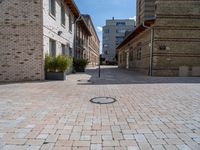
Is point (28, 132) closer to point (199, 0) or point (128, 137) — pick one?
point (128, 137)

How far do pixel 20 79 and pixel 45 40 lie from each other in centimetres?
249

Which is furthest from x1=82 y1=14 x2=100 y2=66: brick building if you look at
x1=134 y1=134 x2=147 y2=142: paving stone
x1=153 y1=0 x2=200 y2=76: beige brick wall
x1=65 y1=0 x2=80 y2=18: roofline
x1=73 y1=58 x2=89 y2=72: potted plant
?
x1=134 y1=134 x2=147 y2=142: paving stone

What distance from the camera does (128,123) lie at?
359 centimetres

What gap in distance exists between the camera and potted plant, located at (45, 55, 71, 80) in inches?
384

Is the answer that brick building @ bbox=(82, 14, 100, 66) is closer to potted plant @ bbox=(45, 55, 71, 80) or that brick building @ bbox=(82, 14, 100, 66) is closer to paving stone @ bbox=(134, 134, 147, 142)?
potted plant @ bbox=(45, 55, 71, 80)

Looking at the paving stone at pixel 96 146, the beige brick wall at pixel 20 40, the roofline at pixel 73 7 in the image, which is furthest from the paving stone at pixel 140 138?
the roofline at pixel 73 7

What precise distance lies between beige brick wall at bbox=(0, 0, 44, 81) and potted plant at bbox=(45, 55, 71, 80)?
1.54ft

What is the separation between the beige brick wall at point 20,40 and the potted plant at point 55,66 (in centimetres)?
47

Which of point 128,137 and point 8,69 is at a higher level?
point 8,69

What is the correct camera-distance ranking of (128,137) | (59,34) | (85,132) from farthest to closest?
(59,34)
(85,132)
(128,137)

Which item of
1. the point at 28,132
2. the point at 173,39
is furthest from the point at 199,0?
the point at 28,132

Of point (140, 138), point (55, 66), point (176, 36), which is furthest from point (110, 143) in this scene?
point (176, 36)

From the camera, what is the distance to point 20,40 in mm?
9352

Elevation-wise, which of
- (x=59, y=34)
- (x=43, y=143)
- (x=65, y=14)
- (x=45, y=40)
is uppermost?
(x=65, y=14)
